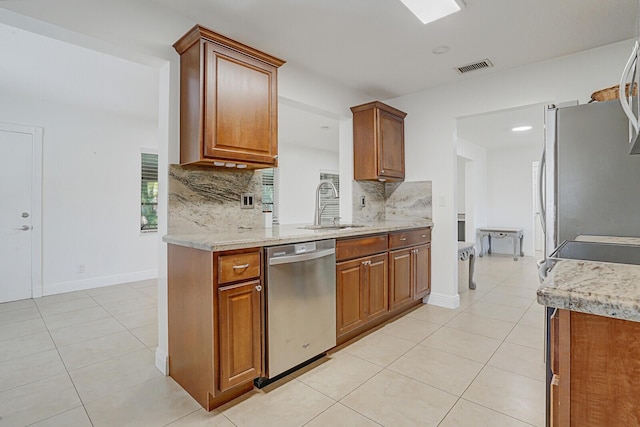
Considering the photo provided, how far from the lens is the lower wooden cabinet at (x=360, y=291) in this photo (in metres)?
2.49

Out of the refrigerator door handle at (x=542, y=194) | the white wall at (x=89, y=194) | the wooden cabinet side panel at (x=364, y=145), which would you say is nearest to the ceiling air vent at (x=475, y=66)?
the wooden cabinet side panel at (x=364, y=145)

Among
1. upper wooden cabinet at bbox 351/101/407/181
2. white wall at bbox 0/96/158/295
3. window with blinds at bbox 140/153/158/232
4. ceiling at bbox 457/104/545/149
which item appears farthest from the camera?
window with blinds at bbox 140/153/158/232

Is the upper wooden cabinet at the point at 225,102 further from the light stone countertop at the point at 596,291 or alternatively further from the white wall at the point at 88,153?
the light stone countertop at the point at 596,291

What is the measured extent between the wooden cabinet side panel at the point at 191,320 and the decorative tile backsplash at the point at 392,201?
2.11m

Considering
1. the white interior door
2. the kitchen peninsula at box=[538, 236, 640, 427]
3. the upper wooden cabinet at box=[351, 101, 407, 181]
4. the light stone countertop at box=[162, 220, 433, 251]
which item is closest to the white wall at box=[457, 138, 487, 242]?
the upper wooden cabinet at box=[351, 101, 407, 181]

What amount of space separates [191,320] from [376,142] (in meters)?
2.53

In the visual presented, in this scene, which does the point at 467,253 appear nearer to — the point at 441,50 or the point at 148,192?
the point at 441,50

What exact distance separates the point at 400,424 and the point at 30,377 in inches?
93.8

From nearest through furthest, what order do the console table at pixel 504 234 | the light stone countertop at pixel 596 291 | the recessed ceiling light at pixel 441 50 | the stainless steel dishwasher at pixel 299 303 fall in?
1. the light stone countertop at pixel 596 291
2. the stainless steel dishwasher at pixel 299 303
3. the recessed ceiling light at pixel 441 50
4. the console table at pixel 504 234

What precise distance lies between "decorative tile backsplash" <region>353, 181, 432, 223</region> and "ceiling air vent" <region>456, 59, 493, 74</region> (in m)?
1.21

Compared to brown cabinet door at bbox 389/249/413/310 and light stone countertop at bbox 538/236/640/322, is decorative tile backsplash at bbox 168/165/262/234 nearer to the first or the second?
brown cabinet door at bbox 389/249/413/310

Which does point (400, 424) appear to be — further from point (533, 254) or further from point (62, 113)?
point (533, 254)

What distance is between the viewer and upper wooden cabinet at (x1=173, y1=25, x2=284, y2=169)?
2020 mm

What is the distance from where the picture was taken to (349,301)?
2.57m
